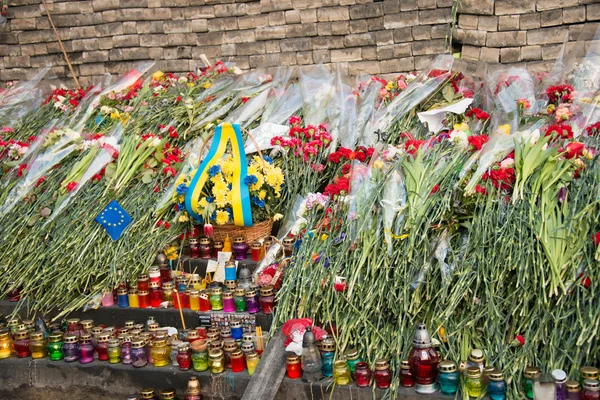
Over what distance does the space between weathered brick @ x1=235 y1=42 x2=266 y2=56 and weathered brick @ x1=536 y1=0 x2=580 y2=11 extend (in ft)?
7.60

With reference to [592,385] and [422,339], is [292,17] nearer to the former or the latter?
[422,339]

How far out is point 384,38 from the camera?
20.7 ft

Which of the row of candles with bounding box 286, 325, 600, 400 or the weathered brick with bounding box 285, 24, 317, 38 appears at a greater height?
the weathered brick with bounding box 285, 24, 317, 38

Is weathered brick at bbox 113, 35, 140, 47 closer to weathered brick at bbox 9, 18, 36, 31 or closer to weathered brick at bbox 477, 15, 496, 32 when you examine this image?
weathered brick at bbox 9, 18, 36, 31

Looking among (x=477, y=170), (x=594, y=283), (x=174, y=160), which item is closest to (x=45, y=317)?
(x=174, y=160)

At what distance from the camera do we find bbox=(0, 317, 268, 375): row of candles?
4.12 metres

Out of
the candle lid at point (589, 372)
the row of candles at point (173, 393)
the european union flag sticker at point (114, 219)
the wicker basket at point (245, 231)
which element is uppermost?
the european union flag sticker at point (114, 219)

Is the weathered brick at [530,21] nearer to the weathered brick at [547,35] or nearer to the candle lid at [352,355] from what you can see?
the weathered brick at [547,35]

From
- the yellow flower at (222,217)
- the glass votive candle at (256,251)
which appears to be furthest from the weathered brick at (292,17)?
the glass votive candle at (256,251)

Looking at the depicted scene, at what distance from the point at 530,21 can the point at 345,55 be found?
1.50 meters

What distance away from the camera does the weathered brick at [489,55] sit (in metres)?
5.96

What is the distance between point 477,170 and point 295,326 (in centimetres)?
124

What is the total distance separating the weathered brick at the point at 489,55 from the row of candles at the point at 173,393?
3.39 metres

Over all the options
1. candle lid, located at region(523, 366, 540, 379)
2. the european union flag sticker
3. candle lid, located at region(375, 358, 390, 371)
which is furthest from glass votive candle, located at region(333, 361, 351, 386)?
the european union flag sticker
